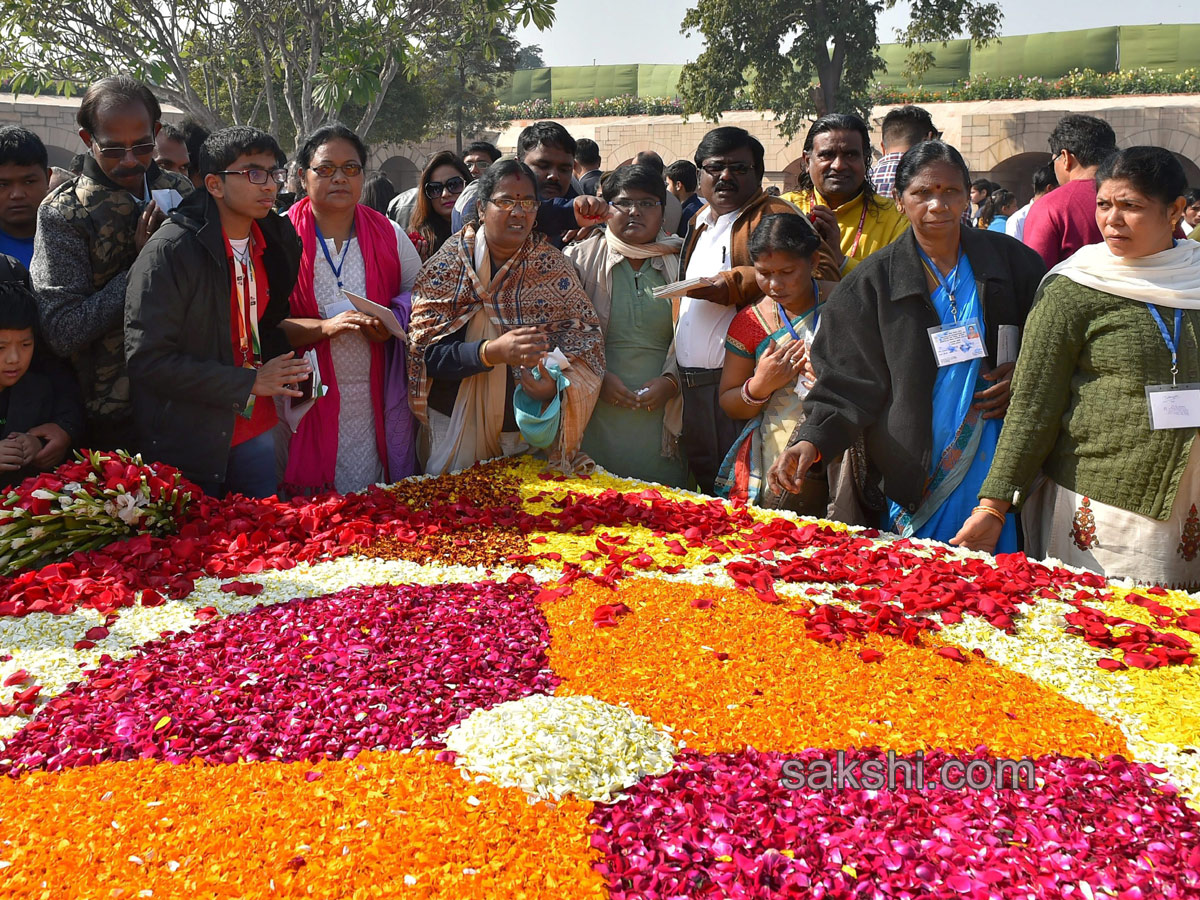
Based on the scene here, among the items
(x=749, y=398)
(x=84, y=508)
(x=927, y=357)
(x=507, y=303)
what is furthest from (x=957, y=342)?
(x=84, y=508)

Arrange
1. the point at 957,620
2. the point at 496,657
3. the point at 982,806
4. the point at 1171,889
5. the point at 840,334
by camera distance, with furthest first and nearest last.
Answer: the point at 840,334
the point at 957,620
the point at 496,657
the point at 982,806
the point at 1171,889

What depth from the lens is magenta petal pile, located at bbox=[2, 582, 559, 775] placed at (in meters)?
2.25

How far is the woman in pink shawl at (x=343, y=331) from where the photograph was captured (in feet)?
14.0

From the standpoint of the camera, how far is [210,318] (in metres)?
3.88

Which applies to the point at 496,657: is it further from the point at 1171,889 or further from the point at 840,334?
the point at 840,334

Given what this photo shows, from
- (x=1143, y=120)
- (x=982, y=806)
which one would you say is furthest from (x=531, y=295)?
(x=1143, y=120)

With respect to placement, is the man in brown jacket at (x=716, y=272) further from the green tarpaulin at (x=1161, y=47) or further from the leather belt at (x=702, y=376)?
the green tarpaulin at (x=1161, y=47)

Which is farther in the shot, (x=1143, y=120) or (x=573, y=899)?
(x=1143, y=120)

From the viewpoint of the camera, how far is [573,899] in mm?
1759

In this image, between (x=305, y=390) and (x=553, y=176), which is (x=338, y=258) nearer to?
(x=305, y=390)

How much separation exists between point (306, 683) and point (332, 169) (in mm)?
2550

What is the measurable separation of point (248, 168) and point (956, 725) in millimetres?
3221

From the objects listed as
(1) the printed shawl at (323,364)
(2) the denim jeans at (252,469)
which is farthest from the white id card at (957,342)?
(2) the denim jeans at (252,469)

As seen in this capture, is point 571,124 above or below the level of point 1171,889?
above
